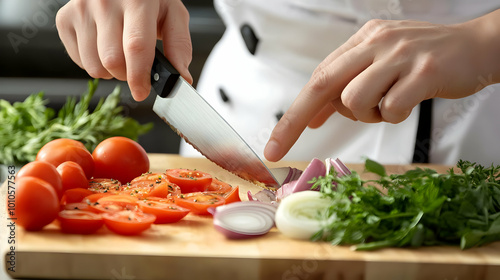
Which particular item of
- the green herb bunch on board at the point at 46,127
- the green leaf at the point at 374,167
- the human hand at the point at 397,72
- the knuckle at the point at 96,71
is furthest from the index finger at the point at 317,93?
the green herb bunch on board at the point at 46,127

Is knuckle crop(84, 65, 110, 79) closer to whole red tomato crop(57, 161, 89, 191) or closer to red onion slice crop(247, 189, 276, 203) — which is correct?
whole red tomato crop(57, 161, 89, 191)

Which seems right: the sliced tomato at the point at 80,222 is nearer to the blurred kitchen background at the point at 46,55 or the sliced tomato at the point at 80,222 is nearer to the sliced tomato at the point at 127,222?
the sliced tomato at the point at 127,222

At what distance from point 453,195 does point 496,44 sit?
0.38m

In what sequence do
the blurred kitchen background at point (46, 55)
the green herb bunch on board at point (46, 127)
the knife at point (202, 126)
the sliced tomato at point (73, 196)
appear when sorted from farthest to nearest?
1. the blurred kitchen background at point (46, 55)
2. the green herb bunch on board at point (46, 127)
3. the knife at point (202, 126)
4. the sliced tomato at point (73, 196)

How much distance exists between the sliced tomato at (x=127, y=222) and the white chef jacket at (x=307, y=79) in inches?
31.0

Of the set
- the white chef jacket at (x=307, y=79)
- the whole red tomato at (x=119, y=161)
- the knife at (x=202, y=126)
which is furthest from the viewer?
the white chef jacket at (x=307, y=79)

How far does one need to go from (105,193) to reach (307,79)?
78cm

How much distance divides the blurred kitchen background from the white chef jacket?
4.42ft

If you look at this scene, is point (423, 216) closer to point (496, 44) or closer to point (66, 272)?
point (496, 44)

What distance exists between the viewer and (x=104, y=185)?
134 centimetres

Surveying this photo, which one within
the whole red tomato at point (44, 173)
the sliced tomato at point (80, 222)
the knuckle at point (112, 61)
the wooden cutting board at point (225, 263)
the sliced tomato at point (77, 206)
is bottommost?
the wooden cutting board at point (225, 263)

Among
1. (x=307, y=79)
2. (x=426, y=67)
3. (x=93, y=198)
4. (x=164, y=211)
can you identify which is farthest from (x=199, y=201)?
(x=307, y=79)

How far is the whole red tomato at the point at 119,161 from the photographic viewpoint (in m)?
1.44

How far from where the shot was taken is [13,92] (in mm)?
3287
